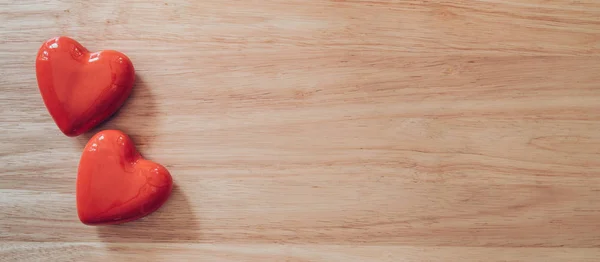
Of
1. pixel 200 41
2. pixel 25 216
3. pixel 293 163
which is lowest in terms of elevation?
pixel 25 216

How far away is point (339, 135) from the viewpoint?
2.10ft

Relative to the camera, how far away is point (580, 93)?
64 centimetres

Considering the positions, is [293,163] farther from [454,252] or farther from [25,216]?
[25,216]

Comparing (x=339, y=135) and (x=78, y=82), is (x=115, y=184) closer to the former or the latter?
(x=78, y=82)

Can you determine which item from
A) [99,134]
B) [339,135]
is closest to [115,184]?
[99,134]

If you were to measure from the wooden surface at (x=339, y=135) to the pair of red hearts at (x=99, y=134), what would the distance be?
0.10ft

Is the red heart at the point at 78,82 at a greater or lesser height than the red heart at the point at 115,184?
greater

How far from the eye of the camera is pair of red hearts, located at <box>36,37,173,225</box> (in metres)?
0.61

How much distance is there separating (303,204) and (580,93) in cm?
36

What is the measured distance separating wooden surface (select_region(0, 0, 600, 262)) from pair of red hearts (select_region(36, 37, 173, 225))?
1.1 inches

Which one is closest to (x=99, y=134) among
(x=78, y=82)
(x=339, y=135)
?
(x=78, y=82)

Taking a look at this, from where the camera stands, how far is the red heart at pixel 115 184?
24.1 inches

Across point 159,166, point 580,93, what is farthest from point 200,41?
point 580,93

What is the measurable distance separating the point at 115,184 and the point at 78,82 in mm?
128
